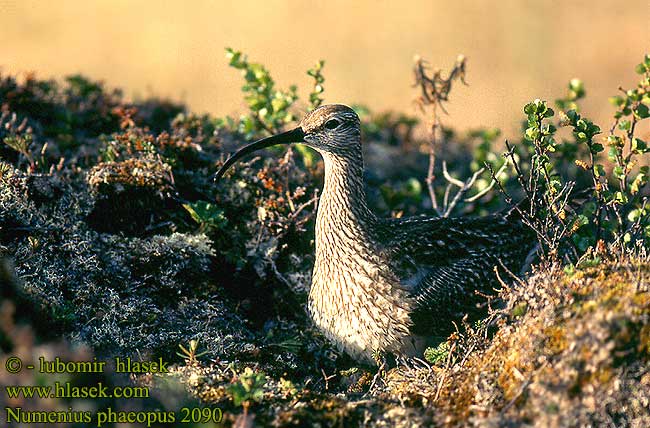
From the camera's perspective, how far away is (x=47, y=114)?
9000 mm

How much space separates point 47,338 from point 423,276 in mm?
3175

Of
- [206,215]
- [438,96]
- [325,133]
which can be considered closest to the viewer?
[325,133]

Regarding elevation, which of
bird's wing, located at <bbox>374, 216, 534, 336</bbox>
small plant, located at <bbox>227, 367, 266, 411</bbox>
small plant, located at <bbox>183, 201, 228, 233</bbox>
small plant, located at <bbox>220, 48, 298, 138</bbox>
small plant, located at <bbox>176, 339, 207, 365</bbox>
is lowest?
small plant, located at <bbox>227, 367, 266, 411</bbox>

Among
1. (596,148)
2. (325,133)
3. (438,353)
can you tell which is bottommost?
(438,353)

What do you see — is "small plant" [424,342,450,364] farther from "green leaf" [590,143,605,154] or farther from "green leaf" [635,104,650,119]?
"green leaf" [635,104,650,119]

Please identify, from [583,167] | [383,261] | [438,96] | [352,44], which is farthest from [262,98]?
[352,44]

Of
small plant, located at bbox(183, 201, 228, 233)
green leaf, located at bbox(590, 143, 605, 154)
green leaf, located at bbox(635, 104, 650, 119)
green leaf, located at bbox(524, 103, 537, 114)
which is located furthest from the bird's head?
green leaf, located at bbox(635, 104, 650, 119)

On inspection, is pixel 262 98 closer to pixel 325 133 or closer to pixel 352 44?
pixel 325 133

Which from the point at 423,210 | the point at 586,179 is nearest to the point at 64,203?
the point at 423,210

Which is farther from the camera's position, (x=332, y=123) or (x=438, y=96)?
(x=438, y=96)

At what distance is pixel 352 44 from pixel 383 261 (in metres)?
12.7

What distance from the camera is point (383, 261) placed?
6.78 meters

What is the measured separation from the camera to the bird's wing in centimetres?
659

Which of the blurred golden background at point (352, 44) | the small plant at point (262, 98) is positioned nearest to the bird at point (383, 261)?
the small plant at point (262, 98)
